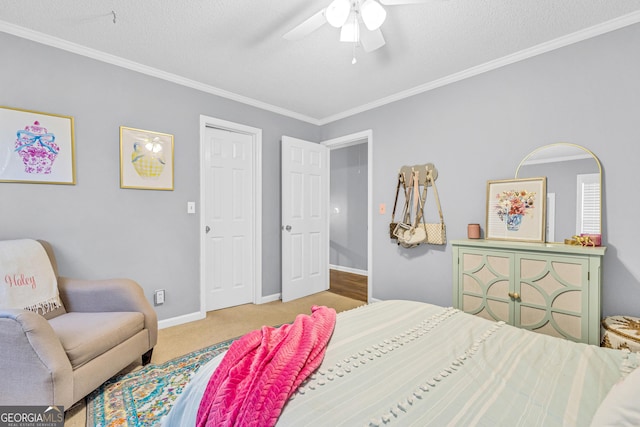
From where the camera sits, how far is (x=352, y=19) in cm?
186

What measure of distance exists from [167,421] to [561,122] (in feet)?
10.1

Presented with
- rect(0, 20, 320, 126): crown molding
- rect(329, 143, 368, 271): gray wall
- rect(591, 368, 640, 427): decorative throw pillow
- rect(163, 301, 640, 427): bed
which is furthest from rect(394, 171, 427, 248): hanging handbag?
rect(591, 368, 640, 427): decorative throw pillow

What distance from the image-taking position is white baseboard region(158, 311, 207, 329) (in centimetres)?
280

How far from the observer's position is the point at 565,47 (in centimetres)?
223

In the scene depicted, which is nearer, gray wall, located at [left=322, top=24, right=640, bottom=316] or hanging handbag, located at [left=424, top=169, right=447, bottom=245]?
gray wall, located at [left=322, top=24, right=640, bottom=316]

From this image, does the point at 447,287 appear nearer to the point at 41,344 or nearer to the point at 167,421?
the point at 167,421

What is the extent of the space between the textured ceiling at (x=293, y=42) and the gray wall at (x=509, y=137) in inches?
7.1

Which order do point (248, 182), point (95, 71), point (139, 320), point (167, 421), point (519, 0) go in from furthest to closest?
point (248, 182)
point (95, 71)
point (139, 320)
point (519, 0)
point (167, 421)

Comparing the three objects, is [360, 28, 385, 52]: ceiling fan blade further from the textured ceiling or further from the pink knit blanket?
the pink knit blanket

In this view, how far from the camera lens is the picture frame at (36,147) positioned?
6.87 ft

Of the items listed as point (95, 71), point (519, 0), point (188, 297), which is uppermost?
point (519, 0)

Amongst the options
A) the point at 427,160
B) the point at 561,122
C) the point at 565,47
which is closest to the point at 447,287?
the point at 427,160

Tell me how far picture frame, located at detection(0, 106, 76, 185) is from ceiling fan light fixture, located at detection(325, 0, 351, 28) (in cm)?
220

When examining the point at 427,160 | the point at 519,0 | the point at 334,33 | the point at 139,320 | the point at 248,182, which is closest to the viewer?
the point at 519,0
